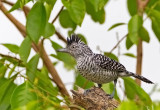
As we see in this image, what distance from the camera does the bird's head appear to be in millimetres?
4953

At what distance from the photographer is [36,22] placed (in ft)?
13.9

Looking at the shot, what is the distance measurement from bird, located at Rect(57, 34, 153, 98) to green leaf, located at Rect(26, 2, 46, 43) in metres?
0.63

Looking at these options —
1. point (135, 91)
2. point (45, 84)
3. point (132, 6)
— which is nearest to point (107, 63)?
point (135, 91)

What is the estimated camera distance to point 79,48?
4977 millimetres

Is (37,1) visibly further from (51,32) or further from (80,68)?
(80,68)

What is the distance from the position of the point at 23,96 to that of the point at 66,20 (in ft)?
5.94

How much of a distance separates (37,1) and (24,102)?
87 cm

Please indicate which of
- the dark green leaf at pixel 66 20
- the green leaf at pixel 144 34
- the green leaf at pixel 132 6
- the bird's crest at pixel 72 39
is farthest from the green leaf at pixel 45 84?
the green leaf at pixel 132 6

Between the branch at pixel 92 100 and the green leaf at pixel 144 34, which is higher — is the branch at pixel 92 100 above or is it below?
below

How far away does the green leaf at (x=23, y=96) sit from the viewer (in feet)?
12.7

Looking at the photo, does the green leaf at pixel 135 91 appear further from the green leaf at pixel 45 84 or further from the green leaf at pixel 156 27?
the green leaf at pixel 45 84

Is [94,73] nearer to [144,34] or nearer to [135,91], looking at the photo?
[135,91]

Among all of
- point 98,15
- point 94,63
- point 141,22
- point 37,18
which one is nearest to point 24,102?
point 37,18

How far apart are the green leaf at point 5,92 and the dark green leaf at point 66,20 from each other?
1.19 metres
